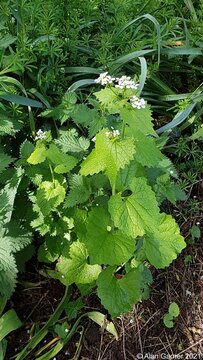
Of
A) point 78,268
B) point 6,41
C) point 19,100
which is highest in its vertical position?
point 6,41

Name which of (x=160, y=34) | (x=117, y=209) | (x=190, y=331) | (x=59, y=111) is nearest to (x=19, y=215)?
(x=59, y=111)

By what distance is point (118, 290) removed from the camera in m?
1.56

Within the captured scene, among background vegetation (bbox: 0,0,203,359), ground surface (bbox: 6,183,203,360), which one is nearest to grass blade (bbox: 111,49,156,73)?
background vegetation (bbox: 0,0,203,359)

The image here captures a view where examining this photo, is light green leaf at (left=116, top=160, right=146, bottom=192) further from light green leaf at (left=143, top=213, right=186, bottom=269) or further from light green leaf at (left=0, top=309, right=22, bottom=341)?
light green leaf at (left=0, top=309, right=22, bottom=341)

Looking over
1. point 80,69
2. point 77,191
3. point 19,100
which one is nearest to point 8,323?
point 77,191

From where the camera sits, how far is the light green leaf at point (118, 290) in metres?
1.52

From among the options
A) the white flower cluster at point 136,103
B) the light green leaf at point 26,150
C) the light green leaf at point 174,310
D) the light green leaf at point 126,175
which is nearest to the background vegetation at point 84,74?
the light green leaf at point 26,150

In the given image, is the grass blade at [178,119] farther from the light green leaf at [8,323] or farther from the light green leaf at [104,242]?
the light green leaf at [8,323]

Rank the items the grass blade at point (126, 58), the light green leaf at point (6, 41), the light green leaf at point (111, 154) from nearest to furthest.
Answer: the light green leaf at point (111, 154), the light green leaf at point (6, 41), the grass blade at point (126, 58)

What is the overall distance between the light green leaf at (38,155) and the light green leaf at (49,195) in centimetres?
11

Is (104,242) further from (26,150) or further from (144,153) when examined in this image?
(26,150)

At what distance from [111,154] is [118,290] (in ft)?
1.74

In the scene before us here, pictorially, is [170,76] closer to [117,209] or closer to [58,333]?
[117,209]

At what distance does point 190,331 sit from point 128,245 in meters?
0.61
